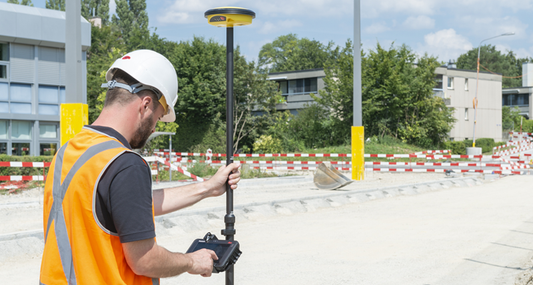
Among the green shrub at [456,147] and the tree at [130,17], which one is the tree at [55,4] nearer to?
the tree at [130,17]

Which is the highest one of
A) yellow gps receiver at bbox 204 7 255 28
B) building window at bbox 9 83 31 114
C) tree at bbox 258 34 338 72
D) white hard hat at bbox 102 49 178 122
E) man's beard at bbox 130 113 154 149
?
tree at bbox 258 34 338 72

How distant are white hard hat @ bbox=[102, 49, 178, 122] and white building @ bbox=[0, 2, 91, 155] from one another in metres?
25.1

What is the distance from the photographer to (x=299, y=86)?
50938mm

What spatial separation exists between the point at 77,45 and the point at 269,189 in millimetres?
8431

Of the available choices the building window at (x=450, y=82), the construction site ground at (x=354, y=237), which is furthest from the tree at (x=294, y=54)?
the construction site ground at (x=354, y=237)

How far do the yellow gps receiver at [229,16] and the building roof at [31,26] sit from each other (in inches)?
1038

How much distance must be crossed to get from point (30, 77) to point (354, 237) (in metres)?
23.9

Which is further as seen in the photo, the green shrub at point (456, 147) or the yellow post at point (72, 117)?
the green shrub at point (456, 147)

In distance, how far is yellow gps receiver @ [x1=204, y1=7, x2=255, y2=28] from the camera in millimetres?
2936

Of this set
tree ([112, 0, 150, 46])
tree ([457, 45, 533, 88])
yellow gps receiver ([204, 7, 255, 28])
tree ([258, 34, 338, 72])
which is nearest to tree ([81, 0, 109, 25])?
tree ([112, 0, 150, 46])

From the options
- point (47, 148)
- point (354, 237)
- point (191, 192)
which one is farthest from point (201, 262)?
point (47, 148)

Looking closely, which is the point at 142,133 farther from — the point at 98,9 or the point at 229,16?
the point at 98,9

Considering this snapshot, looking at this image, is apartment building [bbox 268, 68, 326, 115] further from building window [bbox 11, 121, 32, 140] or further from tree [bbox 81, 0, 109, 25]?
tree [bbox 81, 0, 109, 25]

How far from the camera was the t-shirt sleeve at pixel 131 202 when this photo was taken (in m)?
1.83
